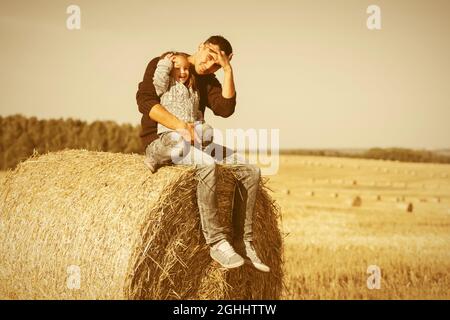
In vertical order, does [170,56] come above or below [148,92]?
above

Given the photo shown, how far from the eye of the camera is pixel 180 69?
13.8ft

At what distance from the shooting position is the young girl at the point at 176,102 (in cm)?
415

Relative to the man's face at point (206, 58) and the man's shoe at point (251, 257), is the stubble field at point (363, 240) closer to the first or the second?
the man's shoe at point (251, 257)

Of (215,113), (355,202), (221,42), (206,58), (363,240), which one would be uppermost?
(221,42)

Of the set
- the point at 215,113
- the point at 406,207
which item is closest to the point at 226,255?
the point at 215,113

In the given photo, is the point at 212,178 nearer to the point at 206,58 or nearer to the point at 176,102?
the point at 176,102

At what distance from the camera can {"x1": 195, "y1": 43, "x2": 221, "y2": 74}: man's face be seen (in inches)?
163

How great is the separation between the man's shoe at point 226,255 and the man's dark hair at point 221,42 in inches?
54.6

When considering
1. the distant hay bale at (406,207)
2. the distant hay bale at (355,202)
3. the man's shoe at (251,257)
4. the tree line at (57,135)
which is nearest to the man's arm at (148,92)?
the man's shoe at (251,257)

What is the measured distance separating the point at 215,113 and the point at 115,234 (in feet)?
3.80

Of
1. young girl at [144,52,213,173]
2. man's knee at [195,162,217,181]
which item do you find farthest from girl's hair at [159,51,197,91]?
man's knee at [195,162,217,181]

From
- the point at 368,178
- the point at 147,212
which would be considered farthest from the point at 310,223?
the point at 368,178

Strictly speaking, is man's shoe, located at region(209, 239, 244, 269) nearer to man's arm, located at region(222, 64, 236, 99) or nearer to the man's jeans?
the man's jeans

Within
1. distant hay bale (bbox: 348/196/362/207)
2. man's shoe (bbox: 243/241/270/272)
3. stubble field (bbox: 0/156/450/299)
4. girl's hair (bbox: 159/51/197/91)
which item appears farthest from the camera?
distant hay bale (bbox: 348/196/362/207)
